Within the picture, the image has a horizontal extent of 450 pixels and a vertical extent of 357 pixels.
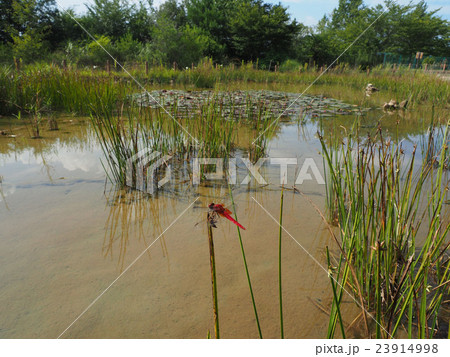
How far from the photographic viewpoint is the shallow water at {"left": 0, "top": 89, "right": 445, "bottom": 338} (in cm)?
90

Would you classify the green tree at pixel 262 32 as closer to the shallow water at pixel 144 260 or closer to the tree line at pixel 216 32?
the tree line at pixel 216 32

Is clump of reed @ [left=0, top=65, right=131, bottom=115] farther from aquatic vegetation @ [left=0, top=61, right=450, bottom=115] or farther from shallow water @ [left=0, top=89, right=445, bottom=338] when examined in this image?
shallow water @ [left=0, top=89, right=445, bottom=338]

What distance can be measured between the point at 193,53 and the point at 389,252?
1221cm

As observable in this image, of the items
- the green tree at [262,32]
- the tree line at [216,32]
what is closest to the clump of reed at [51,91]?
the tree line at [216,32]

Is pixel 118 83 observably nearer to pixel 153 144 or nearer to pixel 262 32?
pixel 153 144

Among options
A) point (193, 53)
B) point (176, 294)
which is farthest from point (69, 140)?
point (193, 53)

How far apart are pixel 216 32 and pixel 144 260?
53.7 ft

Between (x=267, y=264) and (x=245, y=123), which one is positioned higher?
(x=245, y=123)

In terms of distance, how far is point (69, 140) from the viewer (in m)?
2.78

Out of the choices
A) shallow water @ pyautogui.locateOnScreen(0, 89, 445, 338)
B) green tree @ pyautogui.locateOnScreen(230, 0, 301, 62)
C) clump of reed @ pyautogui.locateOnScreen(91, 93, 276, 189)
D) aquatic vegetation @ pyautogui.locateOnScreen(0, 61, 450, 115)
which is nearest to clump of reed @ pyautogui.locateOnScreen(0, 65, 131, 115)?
aquatic vegetation @ pyautogui.locateOnScreen(0, 61, 450, 115)

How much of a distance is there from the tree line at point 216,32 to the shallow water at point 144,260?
35.3 ft

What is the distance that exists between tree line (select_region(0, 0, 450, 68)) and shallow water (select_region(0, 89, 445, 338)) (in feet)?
35.3
